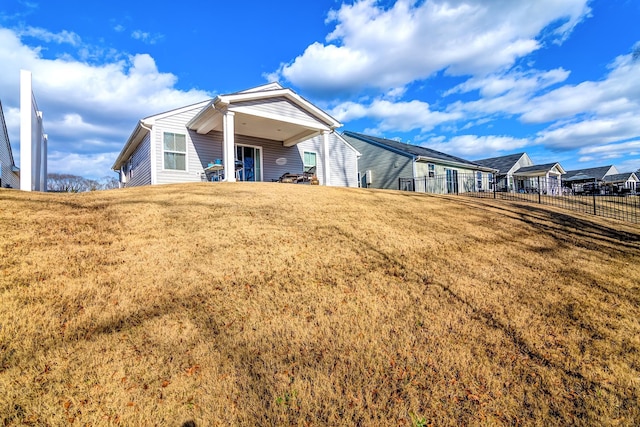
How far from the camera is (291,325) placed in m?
2.98

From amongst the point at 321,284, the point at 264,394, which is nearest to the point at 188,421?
the point at 264,394

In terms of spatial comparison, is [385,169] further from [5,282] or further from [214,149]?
[5,282]

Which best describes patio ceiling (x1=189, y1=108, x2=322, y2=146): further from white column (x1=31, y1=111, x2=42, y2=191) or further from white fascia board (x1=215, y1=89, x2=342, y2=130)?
white column (x1=31, y1=111, x2=42, y2=191)

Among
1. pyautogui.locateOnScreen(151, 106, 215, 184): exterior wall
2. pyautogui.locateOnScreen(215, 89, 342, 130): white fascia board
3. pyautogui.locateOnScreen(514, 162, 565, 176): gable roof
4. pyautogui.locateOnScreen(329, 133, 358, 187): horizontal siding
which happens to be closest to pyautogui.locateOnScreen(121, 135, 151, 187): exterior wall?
pyautogui.locateOnScreen(151, 106, 215, 184): exterior wall

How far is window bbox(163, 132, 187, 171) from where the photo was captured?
38.1 ft

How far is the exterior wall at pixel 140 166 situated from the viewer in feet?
39.6

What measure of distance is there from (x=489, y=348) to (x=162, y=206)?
5616 millimetres

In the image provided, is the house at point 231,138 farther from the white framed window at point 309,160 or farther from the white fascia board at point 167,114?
the white framed window at point 309,160

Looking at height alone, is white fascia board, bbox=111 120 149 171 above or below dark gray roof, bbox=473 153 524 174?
below

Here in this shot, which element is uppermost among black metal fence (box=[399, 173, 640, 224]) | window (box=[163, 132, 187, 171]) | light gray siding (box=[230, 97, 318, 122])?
light gray siding (box=[230, 97, 318, 122])

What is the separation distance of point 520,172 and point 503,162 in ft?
6.53

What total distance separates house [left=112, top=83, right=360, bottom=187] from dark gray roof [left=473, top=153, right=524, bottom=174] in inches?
929

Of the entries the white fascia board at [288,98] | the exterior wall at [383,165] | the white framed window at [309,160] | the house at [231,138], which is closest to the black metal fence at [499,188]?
the exterior wall at [383,165]

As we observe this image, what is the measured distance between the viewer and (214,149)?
12.7 metres
